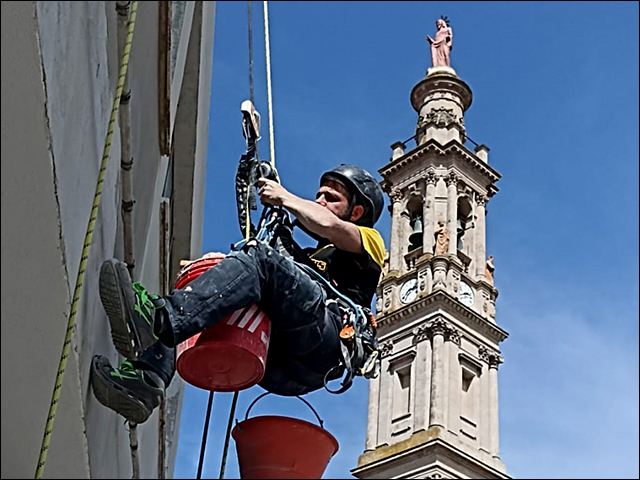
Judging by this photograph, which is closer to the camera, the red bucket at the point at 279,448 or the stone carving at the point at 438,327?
the red bucket at the point at 279,448

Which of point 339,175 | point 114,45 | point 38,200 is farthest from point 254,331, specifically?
point 114,45

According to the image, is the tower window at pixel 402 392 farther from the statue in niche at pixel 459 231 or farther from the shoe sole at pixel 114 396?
the shoe sole at pixel 114 396

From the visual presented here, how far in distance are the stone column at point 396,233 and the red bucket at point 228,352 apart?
3266 cm

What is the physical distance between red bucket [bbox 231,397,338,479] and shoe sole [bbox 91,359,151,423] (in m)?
0.45

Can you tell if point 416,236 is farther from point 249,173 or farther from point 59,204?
point 249,173

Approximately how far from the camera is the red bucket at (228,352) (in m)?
3.46

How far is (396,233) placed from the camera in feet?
123

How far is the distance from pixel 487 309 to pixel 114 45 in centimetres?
3106

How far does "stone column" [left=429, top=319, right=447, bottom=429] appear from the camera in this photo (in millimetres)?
31859

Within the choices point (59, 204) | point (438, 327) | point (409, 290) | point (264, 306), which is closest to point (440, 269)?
point (409, 290)

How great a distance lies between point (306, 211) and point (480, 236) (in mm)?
34272

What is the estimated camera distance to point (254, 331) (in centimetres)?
354

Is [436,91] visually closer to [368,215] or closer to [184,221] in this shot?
[184,221]

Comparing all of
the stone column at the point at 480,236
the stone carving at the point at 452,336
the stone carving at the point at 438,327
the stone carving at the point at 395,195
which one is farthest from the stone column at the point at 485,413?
the stone carving at the point at 395,195
